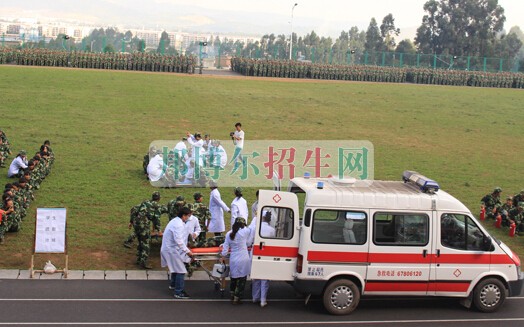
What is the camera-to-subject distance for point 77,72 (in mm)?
45156

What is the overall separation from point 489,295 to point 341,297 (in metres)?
2.60

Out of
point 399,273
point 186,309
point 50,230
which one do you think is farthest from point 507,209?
point 50,230

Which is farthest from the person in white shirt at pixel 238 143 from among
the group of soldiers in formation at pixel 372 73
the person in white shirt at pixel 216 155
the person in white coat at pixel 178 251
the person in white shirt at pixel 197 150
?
the group of soldiers in formation at pixel 372 73

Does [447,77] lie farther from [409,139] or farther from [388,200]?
[388,200]

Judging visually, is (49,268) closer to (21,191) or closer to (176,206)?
(176,206)

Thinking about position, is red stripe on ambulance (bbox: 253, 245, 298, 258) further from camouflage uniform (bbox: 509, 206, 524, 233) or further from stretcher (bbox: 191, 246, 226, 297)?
camouflage uniform (bbox: 509, 206, 524, 233)

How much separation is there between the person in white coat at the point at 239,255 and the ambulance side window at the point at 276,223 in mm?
384

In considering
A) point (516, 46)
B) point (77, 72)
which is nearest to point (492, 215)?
point (77, 72)

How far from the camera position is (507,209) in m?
18.8

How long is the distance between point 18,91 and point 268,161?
18429mm

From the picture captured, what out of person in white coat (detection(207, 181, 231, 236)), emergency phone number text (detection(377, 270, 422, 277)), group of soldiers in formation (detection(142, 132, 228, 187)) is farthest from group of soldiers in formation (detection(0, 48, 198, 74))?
emergency phone number text (detection(377, 270, 422, 277))

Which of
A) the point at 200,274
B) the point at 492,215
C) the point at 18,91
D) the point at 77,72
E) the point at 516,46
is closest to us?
the point at 200,274

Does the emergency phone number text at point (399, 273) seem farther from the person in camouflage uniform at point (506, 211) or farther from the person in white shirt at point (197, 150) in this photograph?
the person in white shirt at point (197, 150)

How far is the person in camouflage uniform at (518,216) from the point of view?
18.0m
